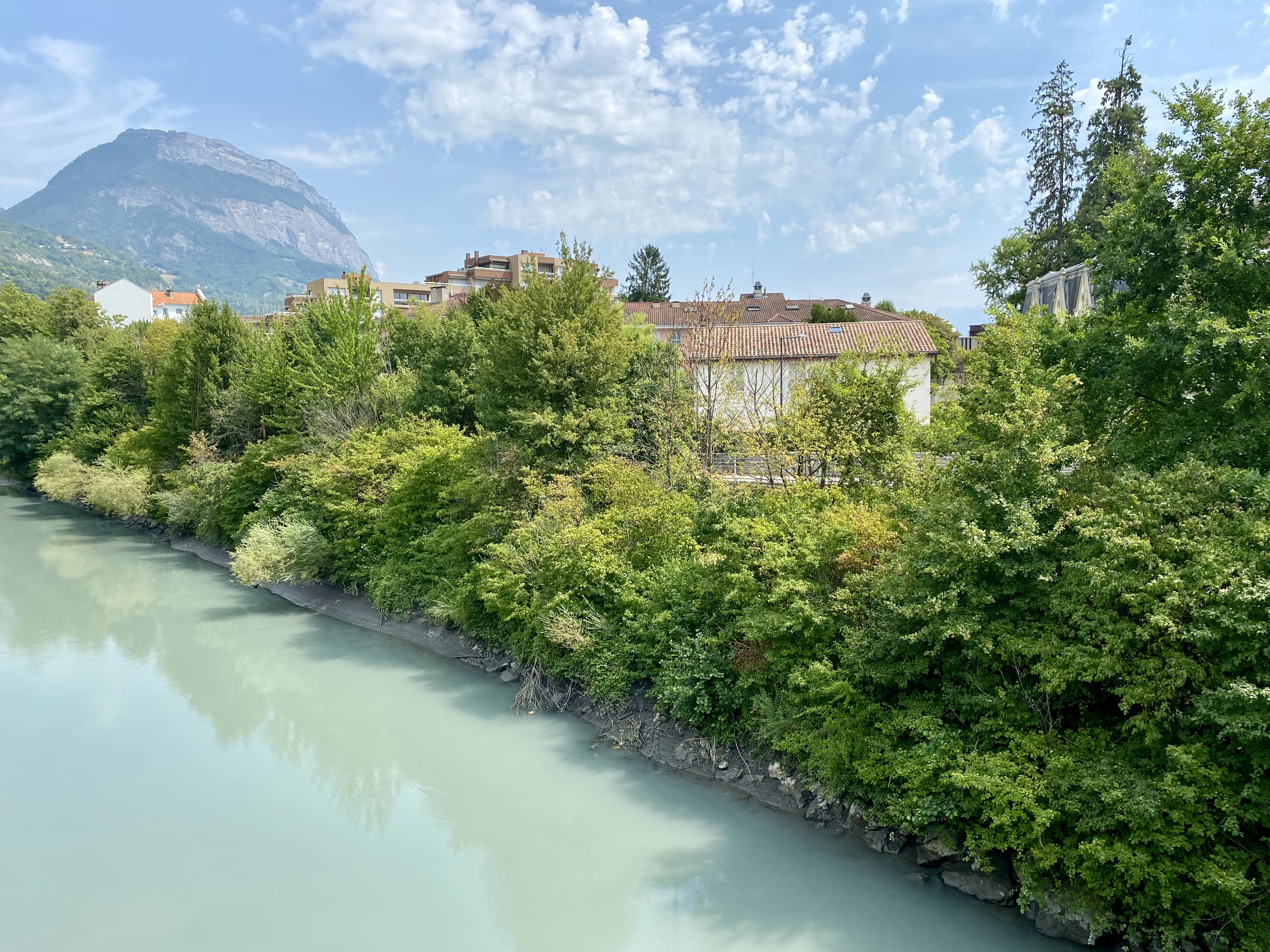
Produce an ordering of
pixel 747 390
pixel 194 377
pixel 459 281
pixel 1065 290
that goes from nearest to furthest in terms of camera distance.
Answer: pixel 747 390 → pixel 1065 290 → pixel 194 377 → pixel 459 281

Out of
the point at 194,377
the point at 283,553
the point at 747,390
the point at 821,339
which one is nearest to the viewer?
the point at 747,390

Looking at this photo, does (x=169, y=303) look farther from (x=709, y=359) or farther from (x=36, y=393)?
(x=709, y=359)

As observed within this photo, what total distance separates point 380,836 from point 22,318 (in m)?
50.9

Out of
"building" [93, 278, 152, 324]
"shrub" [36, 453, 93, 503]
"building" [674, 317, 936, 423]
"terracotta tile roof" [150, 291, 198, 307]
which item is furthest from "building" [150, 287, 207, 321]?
"building" [674, 317, 936, 423]

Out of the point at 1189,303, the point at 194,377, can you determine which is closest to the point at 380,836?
the point at 1189,303

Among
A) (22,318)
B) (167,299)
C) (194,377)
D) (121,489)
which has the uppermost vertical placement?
(167,299)

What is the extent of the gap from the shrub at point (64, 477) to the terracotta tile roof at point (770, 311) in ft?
91.9

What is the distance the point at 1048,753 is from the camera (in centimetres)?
943

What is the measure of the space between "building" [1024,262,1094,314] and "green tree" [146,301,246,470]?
2963cm

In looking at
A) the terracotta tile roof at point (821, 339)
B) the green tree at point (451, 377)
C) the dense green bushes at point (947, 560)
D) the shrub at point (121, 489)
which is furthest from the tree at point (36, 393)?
the terracotta tile roof at point (821, 339)

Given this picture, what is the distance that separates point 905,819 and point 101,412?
42.0m

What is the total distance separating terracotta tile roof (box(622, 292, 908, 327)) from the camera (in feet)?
165

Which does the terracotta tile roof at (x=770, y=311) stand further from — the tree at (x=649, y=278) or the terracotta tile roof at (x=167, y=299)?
the terracotta tile roof at (x=167, y=299)

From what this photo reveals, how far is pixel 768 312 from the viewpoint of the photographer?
2418 inches
